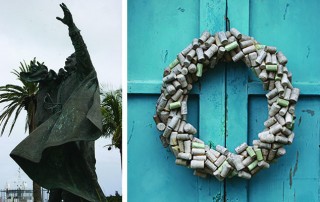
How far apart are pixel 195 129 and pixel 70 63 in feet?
2.87

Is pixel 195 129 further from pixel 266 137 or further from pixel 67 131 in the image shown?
A: pixel 67 131

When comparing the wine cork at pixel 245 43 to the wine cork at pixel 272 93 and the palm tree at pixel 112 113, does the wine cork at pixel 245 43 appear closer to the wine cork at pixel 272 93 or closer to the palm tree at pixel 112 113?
the wine cork at pixel 272 93

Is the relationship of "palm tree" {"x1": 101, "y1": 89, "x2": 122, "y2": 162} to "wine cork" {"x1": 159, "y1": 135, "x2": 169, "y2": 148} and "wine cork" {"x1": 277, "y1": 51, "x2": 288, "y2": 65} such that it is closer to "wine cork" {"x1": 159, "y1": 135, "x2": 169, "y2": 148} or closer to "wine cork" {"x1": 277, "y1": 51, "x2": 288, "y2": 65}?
"wine cork" {"x1": 159, "y1": 135, "x2": 169, "y2": 148}

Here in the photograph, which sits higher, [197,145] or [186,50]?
[186,50]

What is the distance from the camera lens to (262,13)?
436 centimetres

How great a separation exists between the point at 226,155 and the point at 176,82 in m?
0.49

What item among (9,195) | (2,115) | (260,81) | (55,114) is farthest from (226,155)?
(2,115)

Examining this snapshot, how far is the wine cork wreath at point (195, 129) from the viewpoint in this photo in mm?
4086

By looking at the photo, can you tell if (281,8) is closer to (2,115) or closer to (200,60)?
(200,60)

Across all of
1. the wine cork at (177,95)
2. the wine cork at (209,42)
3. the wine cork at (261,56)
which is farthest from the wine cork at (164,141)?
the wine cork at (261,56)

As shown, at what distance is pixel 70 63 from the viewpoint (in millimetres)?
4457

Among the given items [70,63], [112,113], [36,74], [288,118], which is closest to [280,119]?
[288,118]

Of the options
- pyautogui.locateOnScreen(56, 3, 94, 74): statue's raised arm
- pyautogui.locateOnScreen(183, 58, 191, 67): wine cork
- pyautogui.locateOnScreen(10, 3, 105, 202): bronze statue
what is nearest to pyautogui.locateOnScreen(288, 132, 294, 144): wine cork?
pyautogui.locateOnScreen(183, 58, 191, 67): wine cork

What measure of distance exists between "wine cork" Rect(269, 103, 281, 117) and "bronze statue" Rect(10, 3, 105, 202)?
0.94 metres
